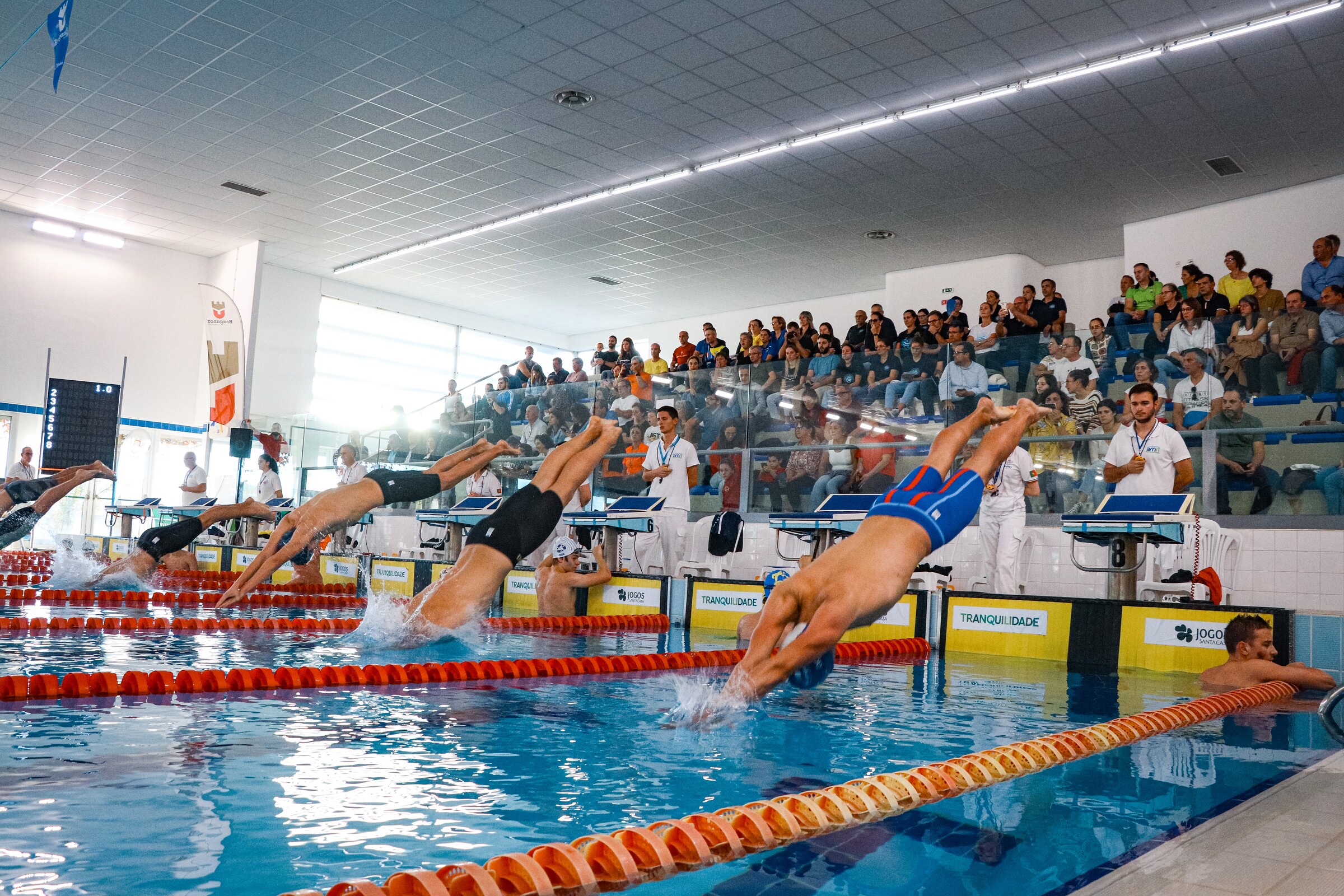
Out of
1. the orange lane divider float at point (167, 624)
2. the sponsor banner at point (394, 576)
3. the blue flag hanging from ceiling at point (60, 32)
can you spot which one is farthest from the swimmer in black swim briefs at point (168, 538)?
the blue flag hanging from ceiling at point (60, 32)

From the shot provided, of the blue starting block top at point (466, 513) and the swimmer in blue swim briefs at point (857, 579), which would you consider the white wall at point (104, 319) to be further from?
the swimmer in blue swim briefs at point (857, 579)

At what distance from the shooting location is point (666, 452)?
10.7 meters

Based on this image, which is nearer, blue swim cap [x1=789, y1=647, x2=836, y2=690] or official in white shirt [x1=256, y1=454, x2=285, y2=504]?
blue swim cap [x1=789, y1=647, x2=836, y2=690]

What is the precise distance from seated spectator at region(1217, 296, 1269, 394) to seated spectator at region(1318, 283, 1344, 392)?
16.6 inches

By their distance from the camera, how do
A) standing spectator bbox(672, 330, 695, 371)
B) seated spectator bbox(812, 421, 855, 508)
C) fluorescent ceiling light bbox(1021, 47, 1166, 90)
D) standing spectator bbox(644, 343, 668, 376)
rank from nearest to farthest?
fluorescent ceiling light bbox(1021, 47, 1166, 90) < seated spectator bbox(812, 421, 855, 508) < standing spectator bbox(672, 330, 695, 371) < standing spectator bbox(644, 343, 668, 376)

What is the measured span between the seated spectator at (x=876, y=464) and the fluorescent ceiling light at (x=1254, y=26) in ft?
14.5

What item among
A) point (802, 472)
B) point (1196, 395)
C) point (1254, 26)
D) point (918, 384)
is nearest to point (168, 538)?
point (802, 472)

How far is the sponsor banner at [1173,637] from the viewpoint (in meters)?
6.61

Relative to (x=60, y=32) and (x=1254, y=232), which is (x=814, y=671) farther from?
(x=1254, y=232)

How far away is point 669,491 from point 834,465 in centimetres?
173

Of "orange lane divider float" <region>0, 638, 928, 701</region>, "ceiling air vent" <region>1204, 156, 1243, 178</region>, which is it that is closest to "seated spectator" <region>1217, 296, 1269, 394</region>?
"ceiling air vent" <region>1204, 156, 1243, 178</region>

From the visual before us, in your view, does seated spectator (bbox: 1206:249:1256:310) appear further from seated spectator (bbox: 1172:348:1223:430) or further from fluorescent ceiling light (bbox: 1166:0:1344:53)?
fluorescent ceiling light (bbox: 1166:0:1344:53)

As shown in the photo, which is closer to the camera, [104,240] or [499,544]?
[499,544]

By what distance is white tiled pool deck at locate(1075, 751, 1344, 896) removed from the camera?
2102 millimetres
